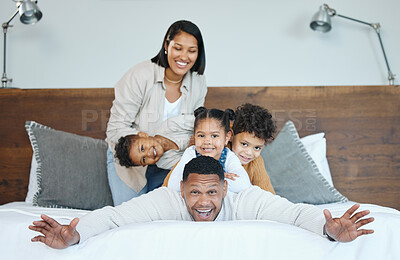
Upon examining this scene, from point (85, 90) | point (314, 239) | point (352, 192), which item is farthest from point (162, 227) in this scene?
point (352, 192)

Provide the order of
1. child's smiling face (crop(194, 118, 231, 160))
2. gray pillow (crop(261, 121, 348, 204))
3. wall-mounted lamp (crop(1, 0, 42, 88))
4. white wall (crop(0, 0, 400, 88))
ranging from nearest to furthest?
child's smiling face (crop(194, 118, 231, 160)) → gray pillow (crop(261, 121, 348, 204)) → wall-mounted lamp (crop(1, 0, 42, 88)) → white wall (crop(0, 0, 400, 88))

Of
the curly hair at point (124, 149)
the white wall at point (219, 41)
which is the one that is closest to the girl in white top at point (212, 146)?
the curly hair at point (124, 149)

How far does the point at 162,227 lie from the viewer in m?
1.17

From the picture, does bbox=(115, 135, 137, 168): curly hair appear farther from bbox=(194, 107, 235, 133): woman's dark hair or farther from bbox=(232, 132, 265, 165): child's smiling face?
bbox=(232, 132, 265, 165): child's smiling face

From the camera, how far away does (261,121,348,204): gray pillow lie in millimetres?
2090

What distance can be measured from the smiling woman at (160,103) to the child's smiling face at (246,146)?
0.73 feet

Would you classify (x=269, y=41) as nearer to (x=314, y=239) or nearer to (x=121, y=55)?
(x=121, y=55)

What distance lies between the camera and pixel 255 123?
1.75 metres

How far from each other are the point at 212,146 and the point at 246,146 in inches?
6.6

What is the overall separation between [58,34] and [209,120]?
57.4 inches

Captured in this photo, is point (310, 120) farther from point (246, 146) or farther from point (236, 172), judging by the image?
point (236, 172)

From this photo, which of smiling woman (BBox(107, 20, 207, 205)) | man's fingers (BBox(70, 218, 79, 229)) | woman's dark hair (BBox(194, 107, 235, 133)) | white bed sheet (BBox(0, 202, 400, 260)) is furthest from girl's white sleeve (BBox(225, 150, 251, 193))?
man's fingers (BBox(70, 218, 79, 229))

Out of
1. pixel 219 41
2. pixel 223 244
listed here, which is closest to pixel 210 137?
pixel 223 244

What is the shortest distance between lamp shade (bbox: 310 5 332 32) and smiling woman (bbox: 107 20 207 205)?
929mm
